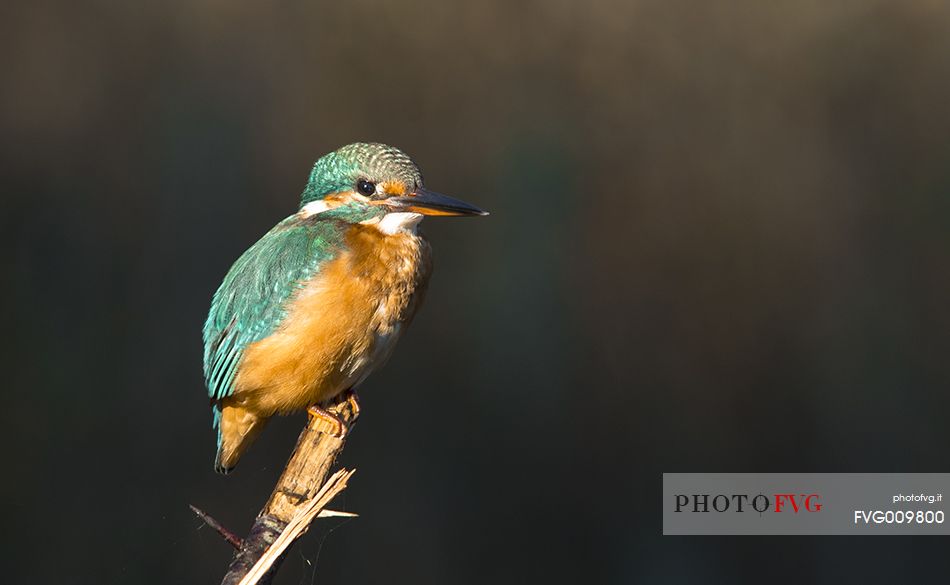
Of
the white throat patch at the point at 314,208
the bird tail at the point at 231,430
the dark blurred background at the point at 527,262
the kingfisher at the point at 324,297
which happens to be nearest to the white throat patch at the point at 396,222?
Result: the kingfisher at the point at 324,297

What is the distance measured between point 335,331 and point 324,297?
7 cm

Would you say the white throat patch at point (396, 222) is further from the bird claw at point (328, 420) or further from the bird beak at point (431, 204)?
the bird claw at point (328, 420)

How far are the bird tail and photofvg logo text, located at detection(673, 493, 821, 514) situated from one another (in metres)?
1.34

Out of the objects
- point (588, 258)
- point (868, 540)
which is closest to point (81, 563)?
point (588, 258)

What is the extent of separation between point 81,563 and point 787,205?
99.1 inches

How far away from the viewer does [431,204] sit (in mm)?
2213

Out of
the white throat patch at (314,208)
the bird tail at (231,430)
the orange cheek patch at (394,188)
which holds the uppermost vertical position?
the orange cheek patch at (394,188)

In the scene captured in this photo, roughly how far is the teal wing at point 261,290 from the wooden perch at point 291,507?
32cm

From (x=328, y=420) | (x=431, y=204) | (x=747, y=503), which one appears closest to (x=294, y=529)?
(x=328, y=420)

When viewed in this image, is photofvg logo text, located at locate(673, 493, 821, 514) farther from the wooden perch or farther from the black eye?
the wooden perch

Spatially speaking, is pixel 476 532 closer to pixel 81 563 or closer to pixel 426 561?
pixel 426 561

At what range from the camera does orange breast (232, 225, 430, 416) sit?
6.98ft

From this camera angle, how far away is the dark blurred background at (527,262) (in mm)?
3371

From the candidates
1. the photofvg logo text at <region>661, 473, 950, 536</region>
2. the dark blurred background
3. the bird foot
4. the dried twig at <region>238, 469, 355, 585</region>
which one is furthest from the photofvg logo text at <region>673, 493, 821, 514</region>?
the dried twig at <region>238, 469, 355, 585</region>
